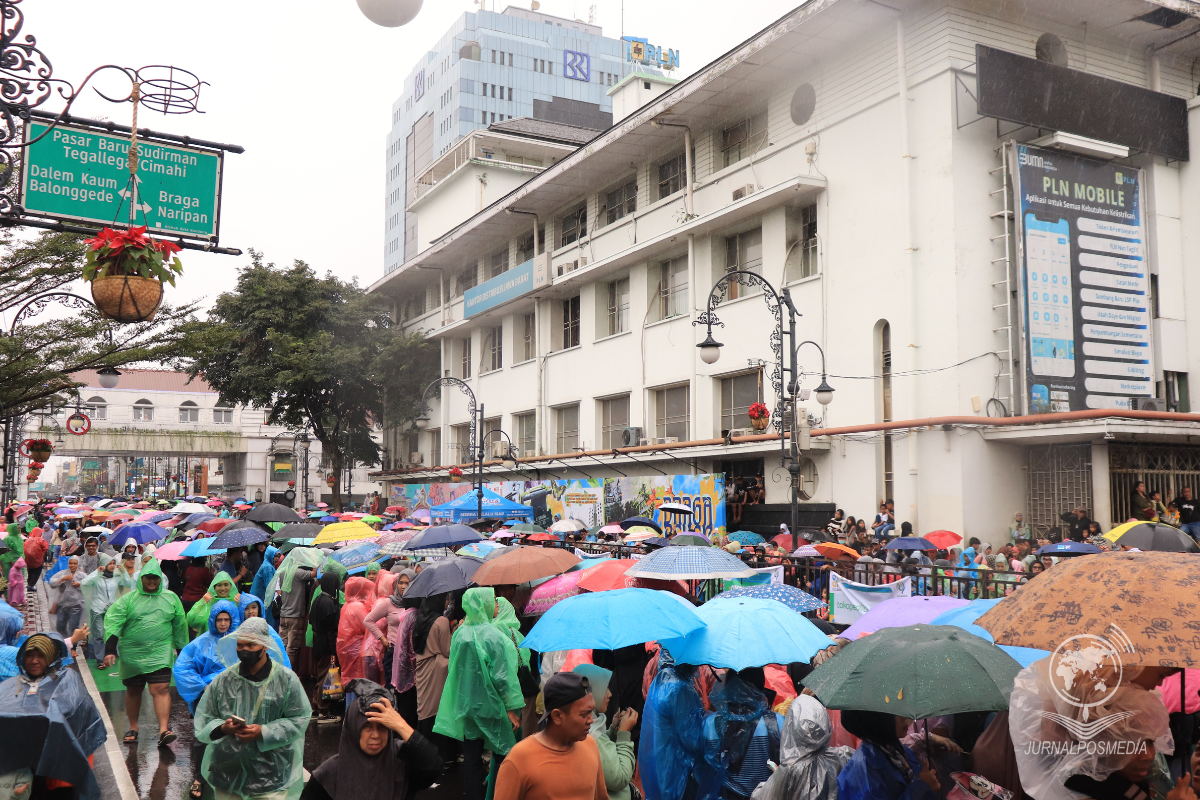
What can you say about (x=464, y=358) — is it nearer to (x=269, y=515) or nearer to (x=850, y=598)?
(x=269, y=515)

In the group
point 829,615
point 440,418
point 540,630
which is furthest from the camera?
point 440,418

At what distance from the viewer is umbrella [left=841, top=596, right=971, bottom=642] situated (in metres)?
6.59

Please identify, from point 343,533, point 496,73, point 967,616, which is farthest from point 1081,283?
point 496,73

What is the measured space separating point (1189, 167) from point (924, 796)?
23.2m

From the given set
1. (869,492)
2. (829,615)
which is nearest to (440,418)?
(869,492)

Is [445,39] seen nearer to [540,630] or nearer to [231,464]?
[231,464]

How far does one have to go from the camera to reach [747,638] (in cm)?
583

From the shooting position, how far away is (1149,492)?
1961 cm

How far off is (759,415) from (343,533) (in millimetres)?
11506

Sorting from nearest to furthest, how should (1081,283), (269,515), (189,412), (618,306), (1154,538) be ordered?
(1154,538)
(269,515)
(1081,283)
(618,306)
(189,412)

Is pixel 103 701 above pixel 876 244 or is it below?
below

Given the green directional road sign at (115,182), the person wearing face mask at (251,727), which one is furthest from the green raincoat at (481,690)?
the green directional road sign at (115,182)

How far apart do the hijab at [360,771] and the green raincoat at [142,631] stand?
5400 millimetres

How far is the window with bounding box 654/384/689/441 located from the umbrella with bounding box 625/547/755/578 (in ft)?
61.5
